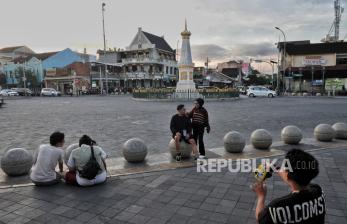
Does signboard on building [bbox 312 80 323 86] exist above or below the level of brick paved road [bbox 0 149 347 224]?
above

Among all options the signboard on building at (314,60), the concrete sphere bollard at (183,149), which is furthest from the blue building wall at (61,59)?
the concrete sphere bollard at (183,149)

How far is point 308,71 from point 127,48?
39496 millimetres

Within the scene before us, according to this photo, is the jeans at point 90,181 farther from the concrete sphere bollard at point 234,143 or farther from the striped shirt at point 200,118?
the concrete sphere bollard at point 234,143

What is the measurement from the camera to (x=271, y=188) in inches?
208

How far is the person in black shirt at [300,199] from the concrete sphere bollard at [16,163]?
564 cm

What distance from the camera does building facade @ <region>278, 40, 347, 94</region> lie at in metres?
46.8

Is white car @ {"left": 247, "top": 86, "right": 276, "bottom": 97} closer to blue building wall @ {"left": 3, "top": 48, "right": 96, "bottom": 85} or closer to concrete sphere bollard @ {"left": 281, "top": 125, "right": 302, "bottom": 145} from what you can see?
concrete sphere bollard @ {"left": 281, "top": 125, "right": 302, "bottom": 145}

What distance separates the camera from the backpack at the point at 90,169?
532cm

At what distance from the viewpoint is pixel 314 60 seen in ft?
156

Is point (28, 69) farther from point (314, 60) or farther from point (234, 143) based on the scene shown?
point (234, 143)

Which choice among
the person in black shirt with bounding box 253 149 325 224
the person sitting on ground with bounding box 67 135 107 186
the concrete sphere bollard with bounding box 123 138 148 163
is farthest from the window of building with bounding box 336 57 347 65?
the person in black shirt with bounding box 253 149 325 224

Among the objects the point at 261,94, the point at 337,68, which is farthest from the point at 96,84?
the point at 337,68

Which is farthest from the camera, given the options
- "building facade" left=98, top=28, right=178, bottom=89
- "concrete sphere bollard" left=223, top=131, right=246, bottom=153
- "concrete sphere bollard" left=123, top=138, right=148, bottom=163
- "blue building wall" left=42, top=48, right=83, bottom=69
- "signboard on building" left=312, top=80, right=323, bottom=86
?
"blue building wall" left=42, top=48, right=83, bottom=69

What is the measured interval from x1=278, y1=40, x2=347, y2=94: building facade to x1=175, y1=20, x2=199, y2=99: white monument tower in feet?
73.0
